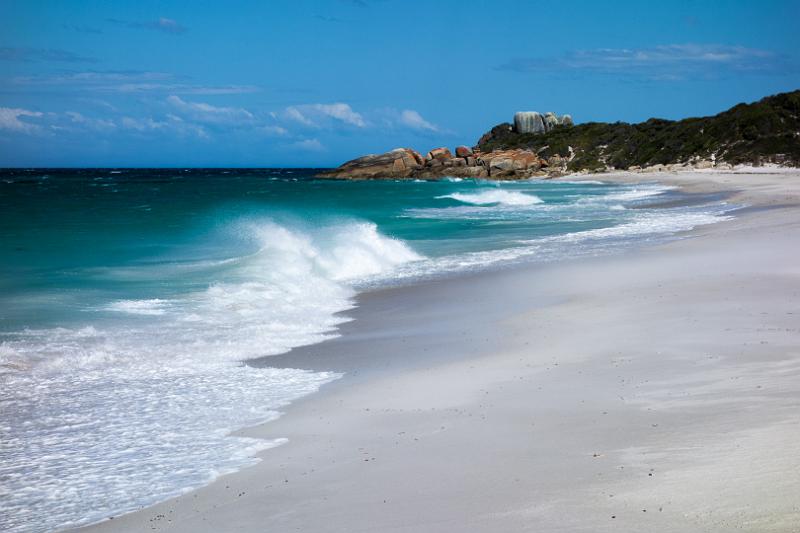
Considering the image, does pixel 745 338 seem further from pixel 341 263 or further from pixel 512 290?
pixel 341 263

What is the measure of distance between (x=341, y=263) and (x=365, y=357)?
35.1 ft

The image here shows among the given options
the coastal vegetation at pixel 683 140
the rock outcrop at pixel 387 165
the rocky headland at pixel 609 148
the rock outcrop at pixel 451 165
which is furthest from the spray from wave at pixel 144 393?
the rock outcrop at pixel 387 165

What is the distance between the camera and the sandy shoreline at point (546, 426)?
478 centimetres

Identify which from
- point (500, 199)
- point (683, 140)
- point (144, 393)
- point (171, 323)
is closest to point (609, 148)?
point (683, 140)

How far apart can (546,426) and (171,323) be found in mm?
7892

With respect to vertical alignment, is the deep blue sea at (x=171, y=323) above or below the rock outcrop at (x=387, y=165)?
below

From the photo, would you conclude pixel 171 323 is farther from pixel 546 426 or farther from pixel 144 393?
pixel 546 426

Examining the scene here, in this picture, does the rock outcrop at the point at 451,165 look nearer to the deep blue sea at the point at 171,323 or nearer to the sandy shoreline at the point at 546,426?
the deep blue sea at the point at 171,323

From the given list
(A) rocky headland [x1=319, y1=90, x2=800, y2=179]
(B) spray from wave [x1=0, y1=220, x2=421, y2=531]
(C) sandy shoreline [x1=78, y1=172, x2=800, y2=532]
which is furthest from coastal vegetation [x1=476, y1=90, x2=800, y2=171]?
(B) spray from wave [x1=0, y1=220, x2=421, y2=531]

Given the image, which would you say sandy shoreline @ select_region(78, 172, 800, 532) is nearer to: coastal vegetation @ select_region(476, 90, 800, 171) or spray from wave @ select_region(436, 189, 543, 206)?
spray from wave @ select_region(436, 189, 543, 206)

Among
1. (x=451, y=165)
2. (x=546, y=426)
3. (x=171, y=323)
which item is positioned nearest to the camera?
(x=546, y=426)

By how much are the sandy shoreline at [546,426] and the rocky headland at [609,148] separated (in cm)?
6705

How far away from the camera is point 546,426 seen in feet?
21.2

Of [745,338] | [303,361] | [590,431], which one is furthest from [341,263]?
[590,431]
